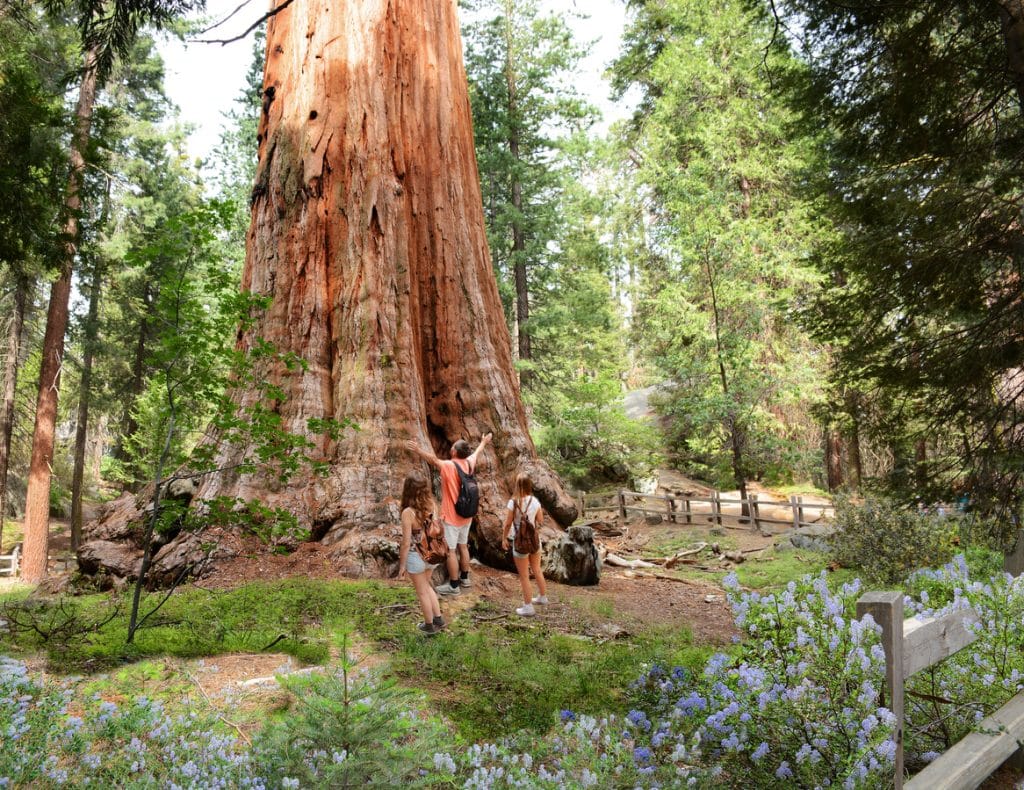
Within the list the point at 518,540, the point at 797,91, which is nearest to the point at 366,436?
the point at 518,540

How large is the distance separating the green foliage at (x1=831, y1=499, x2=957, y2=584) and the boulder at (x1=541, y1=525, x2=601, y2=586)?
3581mm

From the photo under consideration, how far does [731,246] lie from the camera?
17500 millimetres

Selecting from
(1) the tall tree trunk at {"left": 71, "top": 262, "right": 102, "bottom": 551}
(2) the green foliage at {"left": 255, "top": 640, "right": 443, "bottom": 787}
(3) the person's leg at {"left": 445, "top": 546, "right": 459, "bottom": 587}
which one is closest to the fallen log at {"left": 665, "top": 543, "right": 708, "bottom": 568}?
(3) the person's leg at {"left": 445, "top": 546, "right": 459, "bottom": 587}

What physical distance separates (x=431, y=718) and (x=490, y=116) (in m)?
20.5

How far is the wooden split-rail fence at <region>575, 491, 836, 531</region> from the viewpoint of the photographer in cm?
1573

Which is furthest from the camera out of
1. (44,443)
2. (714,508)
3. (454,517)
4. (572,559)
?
(714,508)

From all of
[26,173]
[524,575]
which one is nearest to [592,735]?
[524,575]

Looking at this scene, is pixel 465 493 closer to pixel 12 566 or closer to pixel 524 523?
pixel 524 523

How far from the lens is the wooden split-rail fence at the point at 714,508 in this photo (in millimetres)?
15734

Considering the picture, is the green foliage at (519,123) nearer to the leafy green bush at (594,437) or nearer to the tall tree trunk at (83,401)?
the leafy green bush at (594,437)

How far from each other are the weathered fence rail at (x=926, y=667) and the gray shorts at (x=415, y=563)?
10.4ft

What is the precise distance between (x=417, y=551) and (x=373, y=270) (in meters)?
4.84

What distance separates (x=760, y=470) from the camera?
829 inches

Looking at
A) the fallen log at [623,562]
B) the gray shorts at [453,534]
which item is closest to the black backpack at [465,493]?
the gray shorts at [453,534]
